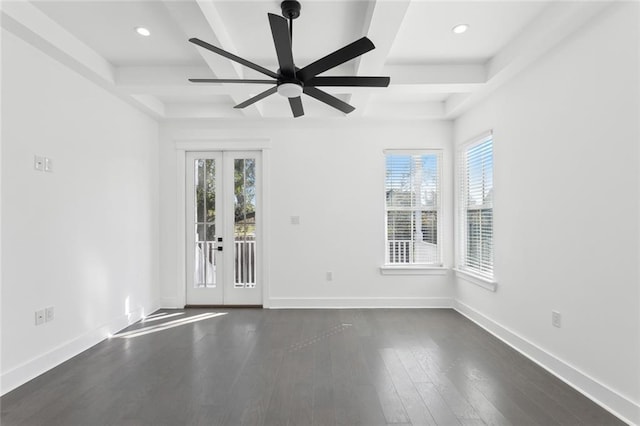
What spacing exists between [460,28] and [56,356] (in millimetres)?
4304

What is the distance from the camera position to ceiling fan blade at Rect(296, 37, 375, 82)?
6.27 feet

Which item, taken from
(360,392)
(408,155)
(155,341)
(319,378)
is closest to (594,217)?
(360,392)

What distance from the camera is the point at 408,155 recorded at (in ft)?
15.6

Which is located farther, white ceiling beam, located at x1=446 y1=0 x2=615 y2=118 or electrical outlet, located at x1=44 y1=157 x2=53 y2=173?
electrical outlet, located at x1=44 y1=157 x2=53 y2=173

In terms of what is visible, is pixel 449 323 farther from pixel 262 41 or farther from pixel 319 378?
pixel 262 41

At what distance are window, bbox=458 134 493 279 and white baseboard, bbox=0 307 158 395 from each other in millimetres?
4133

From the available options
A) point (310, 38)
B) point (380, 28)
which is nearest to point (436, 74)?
point (380, 28)

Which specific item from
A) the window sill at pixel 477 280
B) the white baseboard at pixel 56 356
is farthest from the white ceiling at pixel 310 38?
the white baseboard at pixel 56 356

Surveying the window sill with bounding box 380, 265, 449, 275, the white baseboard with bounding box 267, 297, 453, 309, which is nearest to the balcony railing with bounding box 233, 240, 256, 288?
the white baseboard with bounding box 267, 297, 453, 309

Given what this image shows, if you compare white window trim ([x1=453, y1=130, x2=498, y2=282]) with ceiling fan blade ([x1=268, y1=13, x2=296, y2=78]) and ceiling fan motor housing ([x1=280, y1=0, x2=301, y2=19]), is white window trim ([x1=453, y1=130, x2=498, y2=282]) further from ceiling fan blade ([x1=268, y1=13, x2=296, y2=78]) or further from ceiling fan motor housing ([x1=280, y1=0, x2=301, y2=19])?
ceiling fan blade ([x1=268, y1=13, x2=296, y2=78])

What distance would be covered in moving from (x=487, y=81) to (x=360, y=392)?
10.1 feet

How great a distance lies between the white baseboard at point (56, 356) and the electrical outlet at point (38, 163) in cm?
149

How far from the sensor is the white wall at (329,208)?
4.71 meters

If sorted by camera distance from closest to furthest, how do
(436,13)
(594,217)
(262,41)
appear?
1. (594,217)
2. (436,13)
3. (262,41)
